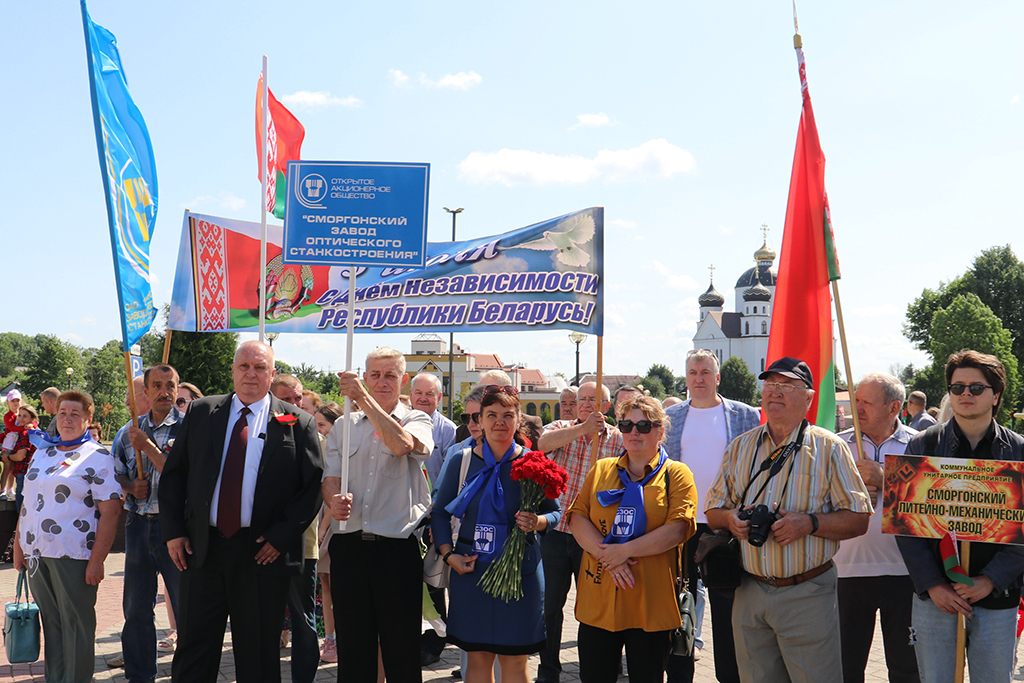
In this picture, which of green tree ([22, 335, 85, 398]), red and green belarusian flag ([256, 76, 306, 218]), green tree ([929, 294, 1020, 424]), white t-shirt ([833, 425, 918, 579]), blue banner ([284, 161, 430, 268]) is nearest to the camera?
white t-shirt ([833, 425, 918, 579])

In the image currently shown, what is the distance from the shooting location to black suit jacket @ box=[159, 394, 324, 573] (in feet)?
14.5

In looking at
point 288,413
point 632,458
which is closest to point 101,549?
point 288,413

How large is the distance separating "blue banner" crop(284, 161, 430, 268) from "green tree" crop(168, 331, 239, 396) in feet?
108

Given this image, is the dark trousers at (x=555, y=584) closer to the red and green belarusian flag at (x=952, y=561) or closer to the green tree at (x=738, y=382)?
the red and green belarusian flag at (x=952, y=561)

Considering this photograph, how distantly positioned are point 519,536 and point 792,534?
1.39m

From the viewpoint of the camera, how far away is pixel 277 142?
691 cm

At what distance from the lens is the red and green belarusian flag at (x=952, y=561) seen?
3.67 meters

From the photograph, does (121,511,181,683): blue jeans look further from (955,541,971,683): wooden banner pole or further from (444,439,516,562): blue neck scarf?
(955,541,971,683): wooden banner pole

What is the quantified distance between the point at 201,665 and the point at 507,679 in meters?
1.65

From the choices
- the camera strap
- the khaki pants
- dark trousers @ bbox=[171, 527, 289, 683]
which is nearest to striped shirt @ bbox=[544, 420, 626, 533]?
the camera strap

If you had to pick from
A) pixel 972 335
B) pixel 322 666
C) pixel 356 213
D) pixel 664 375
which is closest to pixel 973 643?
pixel 356 213

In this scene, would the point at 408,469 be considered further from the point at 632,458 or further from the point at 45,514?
the point at 45,514

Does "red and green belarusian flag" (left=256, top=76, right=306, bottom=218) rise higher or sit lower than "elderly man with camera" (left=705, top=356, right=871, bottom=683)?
higher

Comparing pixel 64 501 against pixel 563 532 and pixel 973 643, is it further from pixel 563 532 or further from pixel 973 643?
pixel 973 643
